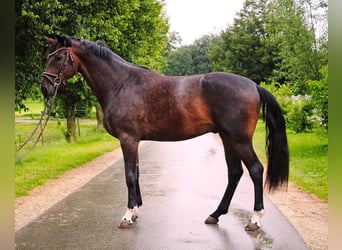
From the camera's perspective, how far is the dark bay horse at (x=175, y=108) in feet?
14.2

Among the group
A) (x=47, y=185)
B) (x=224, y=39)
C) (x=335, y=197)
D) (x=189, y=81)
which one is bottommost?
(x=47, y=185)

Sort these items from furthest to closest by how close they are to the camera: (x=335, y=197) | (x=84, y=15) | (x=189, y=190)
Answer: (x=84, y=15)
(x=189, y=190)
(x=335, y=197)

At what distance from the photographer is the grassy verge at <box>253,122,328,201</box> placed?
22.2 ft

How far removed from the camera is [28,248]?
3.89 metres

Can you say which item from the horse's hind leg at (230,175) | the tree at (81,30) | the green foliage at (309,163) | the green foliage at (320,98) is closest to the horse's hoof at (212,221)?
the horse's hind leg at (230,175)

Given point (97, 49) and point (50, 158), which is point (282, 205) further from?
point (50, 158)

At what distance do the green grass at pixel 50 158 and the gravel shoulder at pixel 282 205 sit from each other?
0.24 meters

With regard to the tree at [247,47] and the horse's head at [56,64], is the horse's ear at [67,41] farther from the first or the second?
the tree at [247,47]

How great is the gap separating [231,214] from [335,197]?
4.08 m

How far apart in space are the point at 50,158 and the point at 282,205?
5.89 metres

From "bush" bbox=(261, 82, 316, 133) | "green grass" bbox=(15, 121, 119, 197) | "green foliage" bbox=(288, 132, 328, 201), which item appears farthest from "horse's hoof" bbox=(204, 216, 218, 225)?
"bush" bbox=(261, 82, 316, 133)

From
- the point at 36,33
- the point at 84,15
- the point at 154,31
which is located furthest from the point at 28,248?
the point at 154,31

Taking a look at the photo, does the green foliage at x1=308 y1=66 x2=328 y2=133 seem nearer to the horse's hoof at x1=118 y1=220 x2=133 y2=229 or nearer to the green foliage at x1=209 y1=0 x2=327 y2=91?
the green foliage at x1=209 y1=0 x2=327 y2=91

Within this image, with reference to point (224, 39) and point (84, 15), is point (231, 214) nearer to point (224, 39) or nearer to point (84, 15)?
point (224, 39)
